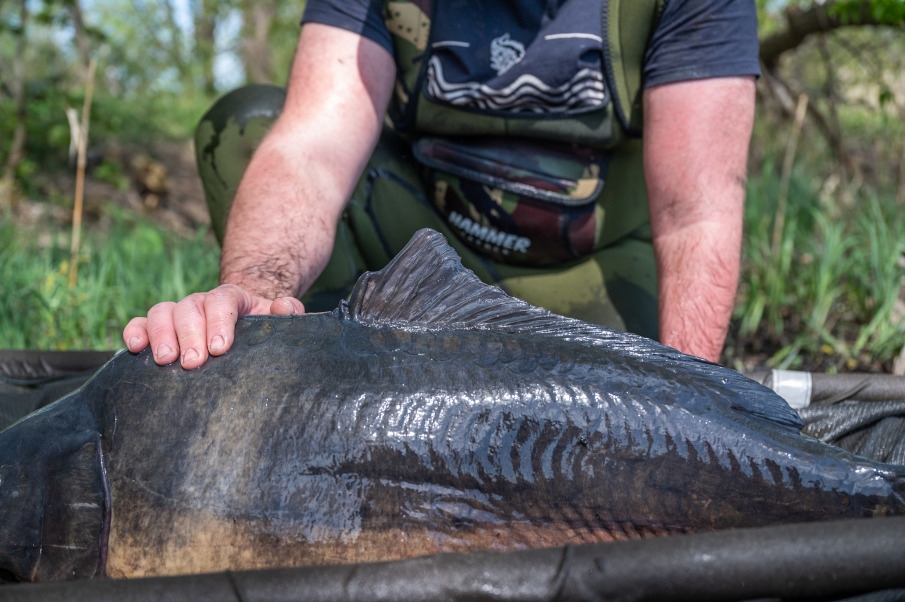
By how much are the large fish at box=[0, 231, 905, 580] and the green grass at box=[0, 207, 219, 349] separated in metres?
1.88

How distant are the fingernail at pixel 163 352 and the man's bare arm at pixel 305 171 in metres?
0.19

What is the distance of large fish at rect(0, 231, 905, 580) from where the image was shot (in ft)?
4.25

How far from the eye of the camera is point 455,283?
4.98 ft

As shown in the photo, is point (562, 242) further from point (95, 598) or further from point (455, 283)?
point (95, 598)

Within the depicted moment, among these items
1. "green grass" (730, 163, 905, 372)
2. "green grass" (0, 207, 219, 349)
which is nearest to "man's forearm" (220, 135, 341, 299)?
"green grass" (0, 207, 219, 349)

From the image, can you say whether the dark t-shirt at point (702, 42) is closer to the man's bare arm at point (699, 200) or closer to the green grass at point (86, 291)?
the man's bare arm at point (699, 200)

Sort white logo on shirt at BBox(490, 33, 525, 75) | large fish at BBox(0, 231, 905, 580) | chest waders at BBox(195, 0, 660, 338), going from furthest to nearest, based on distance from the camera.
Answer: chest waders at BBox(195, 0, 660, 338), white logo on shirt at BBox(490, 33, 525, 75), large fish at BBox(0, 231, 905, 580)

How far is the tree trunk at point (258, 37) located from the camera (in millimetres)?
11023

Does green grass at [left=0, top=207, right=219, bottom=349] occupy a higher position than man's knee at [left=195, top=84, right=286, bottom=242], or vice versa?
man's knee at [left=195, top=84, right=286, bottom=242]

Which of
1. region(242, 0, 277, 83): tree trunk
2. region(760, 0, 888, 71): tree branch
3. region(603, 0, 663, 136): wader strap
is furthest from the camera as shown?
region(242, 0, 277, 83): tree trunk

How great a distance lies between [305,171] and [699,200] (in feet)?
4.02

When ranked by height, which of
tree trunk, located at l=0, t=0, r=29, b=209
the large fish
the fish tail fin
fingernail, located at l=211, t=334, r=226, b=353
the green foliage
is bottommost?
tree trunk, located at l=0, t=0, r=29, b=209

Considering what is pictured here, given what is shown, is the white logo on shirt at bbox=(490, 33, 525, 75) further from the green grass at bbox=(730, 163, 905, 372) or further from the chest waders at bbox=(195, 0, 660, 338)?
the green grass at bbox=(730, 163, 905, 372)

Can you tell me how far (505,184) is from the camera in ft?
9.02
